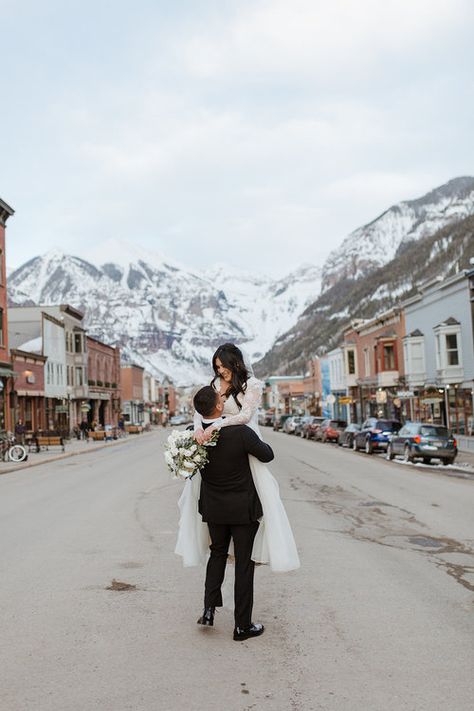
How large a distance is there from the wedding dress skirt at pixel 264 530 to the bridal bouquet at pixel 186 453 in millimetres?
296

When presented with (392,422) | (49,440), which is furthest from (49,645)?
(49,440)

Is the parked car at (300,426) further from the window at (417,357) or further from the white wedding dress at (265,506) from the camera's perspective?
the white wedding dress at (265,506)

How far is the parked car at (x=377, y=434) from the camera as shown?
35.0 m

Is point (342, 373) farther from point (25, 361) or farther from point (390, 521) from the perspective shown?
point (390, 521)

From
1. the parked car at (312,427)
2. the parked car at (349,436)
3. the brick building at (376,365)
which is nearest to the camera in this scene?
the parked car at (349,436)

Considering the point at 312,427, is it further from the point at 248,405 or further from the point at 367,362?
the point at 248,405

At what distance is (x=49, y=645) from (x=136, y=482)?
14.9 metres

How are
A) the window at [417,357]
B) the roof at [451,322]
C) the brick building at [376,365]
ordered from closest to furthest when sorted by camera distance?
A: the roof at [451,322] < the window at [417,357] < the brick building at [376,365]

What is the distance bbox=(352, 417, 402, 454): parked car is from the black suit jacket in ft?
96.0

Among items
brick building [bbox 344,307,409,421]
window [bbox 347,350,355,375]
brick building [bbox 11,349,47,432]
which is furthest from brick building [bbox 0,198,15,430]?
window [bbox 347,350,355,375]

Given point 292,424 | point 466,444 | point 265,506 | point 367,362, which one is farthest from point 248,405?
point 292,424

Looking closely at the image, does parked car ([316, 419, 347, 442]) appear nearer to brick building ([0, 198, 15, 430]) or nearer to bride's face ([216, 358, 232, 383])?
brick building ([0, 198, 15, 430])

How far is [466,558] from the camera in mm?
9250

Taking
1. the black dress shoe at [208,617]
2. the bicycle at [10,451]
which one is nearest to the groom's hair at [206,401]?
the black dress shoe at [208,617]
